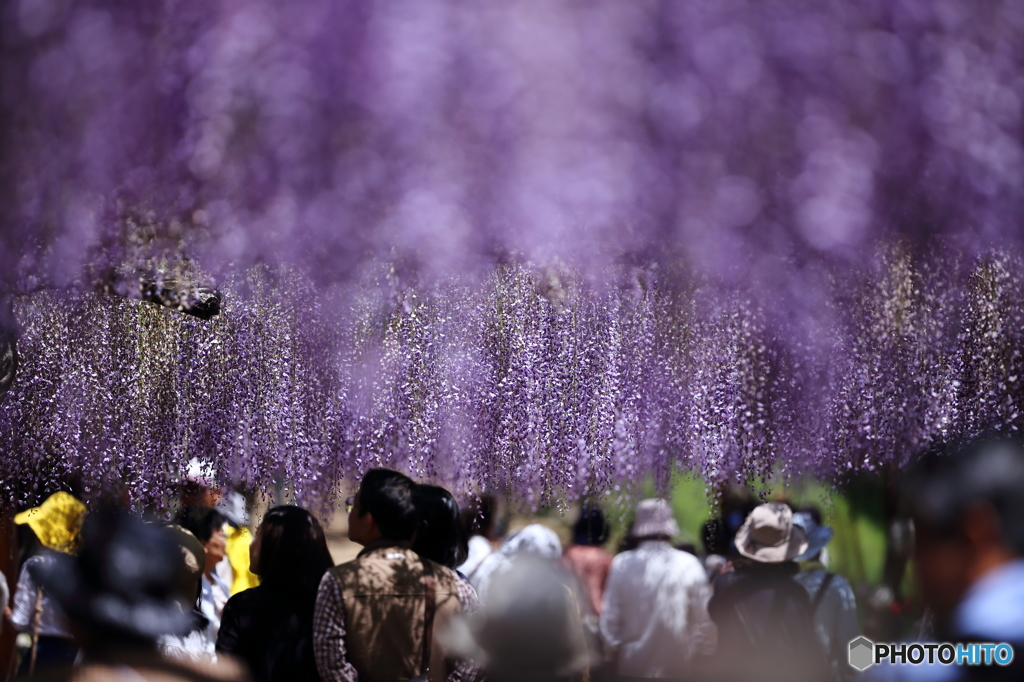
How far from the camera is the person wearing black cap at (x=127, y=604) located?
122 centimetres

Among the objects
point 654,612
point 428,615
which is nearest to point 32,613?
point 428,615

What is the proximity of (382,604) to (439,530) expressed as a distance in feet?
1.63

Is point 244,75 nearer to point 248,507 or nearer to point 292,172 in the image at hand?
point 292,172

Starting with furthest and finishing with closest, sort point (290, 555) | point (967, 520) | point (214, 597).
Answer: point (214, 597) → point (290, 555) → point (967, 520)

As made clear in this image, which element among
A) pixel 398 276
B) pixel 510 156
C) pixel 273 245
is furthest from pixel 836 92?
pixel 273 245

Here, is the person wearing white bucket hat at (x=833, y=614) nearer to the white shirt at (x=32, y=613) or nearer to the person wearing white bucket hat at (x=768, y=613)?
the person wearing white bucket hat at (x=768, y=613)

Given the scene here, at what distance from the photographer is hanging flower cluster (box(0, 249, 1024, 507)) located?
4.64m

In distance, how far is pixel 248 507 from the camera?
5.21 meters

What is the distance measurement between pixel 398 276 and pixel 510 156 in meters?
1.05

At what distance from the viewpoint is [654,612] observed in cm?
342

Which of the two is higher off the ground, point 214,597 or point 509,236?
point 509,236

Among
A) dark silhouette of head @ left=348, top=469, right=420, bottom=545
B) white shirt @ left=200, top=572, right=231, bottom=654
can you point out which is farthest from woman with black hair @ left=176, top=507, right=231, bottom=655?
dark silhouette of head @ left=348, top=469, right=420, bottom=545

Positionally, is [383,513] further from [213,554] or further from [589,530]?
[589,530]

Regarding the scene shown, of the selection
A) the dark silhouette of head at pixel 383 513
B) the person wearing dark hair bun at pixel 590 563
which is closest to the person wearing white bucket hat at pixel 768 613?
the person wearing dark hair bun at pixel 590 563
